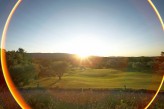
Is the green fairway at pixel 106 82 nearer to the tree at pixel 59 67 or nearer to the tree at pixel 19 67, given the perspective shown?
the tree at pixel 19 67

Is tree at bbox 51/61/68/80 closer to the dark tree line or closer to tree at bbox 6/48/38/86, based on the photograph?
the dark tree line

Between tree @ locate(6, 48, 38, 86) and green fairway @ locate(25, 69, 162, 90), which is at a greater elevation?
tree @ locate(6, 48, 38, 86)

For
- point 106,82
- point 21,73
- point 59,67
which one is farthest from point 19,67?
point 59,67

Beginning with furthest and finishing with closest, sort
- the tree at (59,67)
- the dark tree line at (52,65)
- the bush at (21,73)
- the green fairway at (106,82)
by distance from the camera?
the tree at (59,67)
the green fairway at (106,82)
the dark tree line at (52,65)
the bush at (21,73)

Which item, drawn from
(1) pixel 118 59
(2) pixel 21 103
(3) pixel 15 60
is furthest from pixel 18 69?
(1) pixel 118 59

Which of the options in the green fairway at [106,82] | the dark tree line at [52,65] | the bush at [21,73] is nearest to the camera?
the bush at [21,73]

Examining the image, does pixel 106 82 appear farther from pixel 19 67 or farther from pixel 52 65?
pixel 19 67

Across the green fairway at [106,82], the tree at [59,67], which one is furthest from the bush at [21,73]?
the tree at [59,67]

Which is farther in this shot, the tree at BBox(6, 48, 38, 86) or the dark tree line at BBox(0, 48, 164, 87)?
the dark tree line at BBox(0, 48, 164, 87)

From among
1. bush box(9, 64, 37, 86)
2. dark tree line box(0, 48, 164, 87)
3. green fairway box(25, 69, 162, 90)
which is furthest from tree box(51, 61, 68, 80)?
bush box(9, 64, 37, 86)

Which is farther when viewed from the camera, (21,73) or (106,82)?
(106,82)

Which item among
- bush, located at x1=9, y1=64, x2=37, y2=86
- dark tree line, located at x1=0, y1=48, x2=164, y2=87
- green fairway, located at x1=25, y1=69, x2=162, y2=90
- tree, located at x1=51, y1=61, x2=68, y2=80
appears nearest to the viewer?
bush, located at x1=9, y1=64, x2=37, y2=86

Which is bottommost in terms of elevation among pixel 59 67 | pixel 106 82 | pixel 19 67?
pixel 106 82

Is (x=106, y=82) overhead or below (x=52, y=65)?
below
